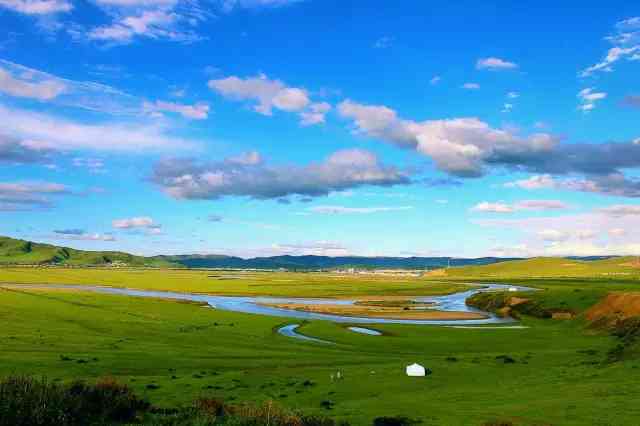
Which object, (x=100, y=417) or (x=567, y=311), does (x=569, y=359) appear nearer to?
(x=100, y=417)

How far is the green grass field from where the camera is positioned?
30.5 meters

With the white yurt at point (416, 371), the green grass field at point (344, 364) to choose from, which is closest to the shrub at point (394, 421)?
the green grass field at point (344, 364)

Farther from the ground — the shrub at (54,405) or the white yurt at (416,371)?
the shrub at (54,405)

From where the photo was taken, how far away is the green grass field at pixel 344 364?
30.5m

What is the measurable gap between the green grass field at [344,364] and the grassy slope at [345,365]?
0.11 metres

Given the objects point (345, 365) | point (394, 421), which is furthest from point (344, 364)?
point (394, 421)

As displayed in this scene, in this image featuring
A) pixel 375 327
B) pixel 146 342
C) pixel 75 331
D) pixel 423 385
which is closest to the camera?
pixel 423 385

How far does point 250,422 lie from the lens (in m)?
17.9

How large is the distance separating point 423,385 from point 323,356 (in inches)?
697

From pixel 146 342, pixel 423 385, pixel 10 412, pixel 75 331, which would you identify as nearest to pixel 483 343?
pixel 423 385

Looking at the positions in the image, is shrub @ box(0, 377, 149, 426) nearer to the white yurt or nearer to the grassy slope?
the grassy slope

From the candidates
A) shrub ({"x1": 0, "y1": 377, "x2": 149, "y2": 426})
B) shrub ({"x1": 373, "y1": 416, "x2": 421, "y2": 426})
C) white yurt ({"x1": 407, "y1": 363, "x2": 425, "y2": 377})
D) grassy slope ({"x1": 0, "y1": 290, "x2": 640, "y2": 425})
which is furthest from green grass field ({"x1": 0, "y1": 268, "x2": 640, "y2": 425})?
shrub ({"x1": 0, "y1": 377, "x2": 149, "y2": 426})

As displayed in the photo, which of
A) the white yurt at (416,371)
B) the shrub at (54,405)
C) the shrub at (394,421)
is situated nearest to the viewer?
the shrub at (54,405)

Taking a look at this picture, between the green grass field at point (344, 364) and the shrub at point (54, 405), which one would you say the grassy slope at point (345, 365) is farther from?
the shrub at point (54, 405)
